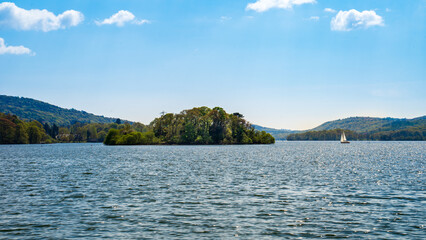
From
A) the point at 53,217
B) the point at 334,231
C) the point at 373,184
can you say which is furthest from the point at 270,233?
the point at 373,184

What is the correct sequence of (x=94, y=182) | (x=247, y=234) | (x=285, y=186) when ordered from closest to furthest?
(x=247, y=234) < (x=285, y=186) < (x=94, y=182)

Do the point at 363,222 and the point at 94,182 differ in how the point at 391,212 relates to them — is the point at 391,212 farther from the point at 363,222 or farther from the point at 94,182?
the point at 94,182

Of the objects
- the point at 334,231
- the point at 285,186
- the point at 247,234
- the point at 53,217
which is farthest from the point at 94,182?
the point at 334,231

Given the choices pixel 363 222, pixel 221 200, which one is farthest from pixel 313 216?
pixel 221 200

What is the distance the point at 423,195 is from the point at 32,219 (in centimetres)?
3549

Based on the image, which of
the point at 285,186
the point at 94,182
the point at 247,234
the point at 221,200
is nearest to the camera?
the point at 247,234

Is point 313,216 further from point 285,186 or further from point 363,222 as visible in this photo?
point 285,186

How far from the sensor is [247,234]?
21.5m

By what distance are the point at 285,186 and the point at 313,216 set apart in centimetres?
1592

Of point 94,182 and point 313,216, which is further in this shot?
point 94,182

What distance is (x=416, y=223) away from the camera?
24000mm

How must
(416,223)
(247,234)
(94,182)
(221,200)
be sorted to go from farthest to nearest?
(94,182) → (221,200) → (416,223) → (247,234)

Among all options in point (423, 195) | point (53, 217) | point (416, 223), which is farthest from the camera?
point (423, 195)

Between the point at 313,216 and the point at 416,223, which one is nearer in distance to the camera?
the point at 416,223
